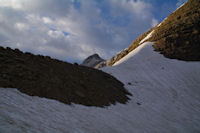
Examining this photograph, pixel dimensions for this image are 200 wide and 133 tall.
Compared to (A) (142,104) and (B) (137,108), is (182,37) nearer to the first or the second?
(A) (142,104)

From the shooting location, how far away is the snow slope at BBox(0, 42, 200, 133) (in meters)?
3.83

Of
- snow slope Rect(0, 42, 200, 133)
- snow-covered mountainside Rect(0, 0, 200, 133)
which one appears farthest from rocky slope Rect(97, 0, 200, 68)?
snow slope Rect(0, 42, 200, 133)

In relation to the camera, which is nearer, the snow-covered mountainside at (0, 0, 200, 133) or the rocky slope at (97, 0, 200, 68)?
the snow-covered mountainside at (0, 0, 200, 133)

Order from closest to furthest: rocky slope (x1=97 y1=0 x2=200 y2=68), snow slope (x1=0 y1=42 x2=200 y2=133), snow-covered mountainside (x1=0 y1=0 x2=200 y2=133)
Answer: snow slope (x1=0 y1=42 x2=200 y2=133)
snow-covered mountainside (x1=0 y1=0 x2=200 y2=133)
rocky slope (x1=97 y1=0 x2=200 y2=68)

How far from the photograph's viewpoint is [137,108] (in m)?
9.59

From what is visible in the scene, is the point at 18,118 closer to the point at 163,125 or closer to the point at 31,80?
the point at 31,80

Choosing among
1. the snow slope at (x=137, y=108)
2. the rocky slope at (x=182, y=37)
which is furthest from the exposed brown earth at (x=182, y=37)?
the snow slope at (x=137, y=108)

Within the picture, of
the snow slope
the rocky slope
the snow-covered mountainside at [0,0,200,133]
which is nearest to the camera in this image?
the snow slope

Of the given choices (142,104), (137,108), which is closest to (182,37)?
(142,104)

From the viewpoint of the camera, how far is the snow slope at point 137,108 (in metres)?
3.83

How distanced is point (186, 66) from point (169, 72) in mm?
5685

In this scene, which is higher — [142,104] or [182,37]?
[182,37]

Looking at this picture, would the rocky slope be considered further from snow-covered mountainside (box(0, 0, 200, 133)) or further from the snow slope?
the snow slope

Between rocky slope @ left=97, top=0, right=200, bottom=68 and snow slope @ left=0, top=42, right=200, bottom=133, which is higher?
rocky slope @ left=97, top=0, right=200, bottom=68
